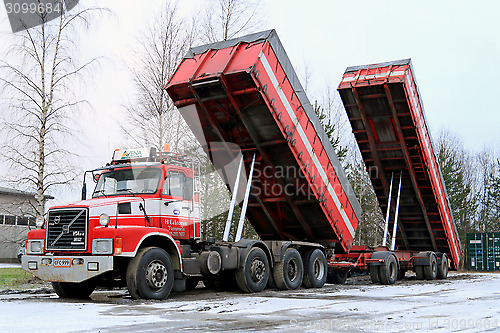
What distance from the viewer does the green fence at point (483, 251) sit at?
25.5 meters

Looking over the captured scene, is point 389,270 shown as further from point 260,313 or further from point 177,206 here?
point 260,313

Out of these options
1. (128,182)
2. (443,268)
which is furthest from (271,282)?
(443,268)

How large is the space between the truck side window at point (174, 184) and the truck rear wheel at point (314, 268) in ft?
12.9

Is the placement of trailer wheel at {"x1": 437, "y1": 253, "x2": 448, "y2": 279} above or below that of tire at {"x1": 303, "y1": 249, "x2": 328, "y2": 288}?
below

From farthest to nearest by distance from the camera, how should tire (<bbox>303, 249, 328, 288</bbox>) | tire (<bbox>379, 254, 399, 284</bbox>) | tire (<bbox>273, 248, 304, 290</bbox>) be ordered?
tire (<bbox>379, 254, 399, 284</bbox>) < tire (<bbox>303, 249, 328, 288</bbox>) < tire (<bbox>273, 248, 304, 290</bbox>)

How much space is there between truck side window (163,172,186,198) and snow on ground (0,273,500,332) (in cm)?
203

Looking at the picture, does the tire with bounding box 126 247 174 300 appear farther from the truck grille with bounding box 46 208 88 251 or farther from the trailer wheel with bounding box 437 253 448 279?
the trailer wheel with bounding box 437 253 448 279

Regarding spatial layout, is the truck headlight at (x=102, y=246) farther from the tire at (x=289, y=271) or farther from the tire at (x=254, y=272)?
the tire at (x=289, y=271)

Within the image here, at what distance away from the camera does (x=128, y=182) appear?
1012 cm

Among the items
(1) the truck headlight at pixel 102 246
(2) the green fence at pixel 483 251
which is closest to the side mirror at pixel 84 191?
(1) the truck headlight at pixel 102 246

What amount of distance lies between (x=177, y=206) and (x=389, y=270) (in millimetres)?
6929

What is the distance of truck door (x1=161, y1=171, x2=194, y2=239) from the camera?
10039mm

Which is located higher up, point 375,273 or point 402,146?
point 402,146

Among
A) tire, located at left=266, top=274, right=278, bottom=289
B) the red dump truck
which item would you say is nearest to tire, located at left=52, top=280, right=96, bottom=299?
tire, located at left=266, top=274, right=278, bottom=289
